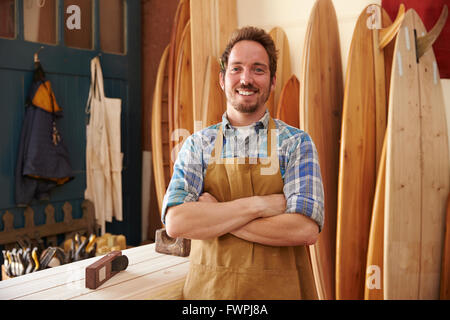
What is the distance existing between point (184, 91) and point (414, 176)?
1158 millimetres

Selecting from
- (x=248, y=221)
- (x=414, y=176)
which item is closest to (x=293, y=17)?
(x=414, y=176)

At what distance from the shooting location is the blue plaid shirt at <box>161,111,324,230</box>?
0.79 m

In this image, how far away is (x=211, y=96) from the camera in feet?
5.32

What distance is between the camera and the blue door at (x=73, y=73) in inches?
92.4

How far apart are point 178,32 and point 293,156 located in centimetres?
147

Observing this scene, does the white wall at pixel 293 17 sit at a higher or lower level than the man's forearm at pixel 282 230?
higher

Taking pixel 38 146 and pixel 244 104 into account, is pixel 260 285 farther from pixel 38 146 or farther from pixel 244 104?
pixel 38 146

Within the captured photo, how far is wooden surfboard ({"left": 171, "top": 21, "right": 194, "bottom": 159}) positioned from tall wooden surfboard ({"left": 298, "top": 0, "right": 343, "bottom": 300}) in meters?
0.66

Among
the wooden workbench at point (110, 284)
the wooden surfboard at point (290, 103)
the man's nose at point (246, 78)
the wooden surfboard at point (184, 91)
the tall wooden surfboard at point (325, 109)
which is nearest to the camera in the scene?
the man's nose at point (246, 78)

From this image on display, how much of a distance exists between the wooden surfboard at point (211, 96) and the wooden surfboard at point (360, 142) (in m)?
0.53

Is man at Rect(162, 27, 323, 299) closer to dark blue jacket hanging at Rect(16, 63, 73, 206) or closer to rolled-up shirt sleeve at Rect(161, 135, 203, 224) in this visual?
rolled-up shirt sleeve at Rect(161, 135, 203, 224)

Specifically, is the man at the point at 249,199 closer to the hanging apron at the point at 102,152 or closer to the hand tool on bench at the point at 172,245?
the hand tool on bench at the point at 172,245

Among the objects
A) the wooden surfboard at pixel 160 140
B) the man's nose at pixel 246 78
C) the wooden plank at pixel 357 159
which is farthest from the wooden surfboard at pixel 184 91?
the man's nose at pixel 246 78
